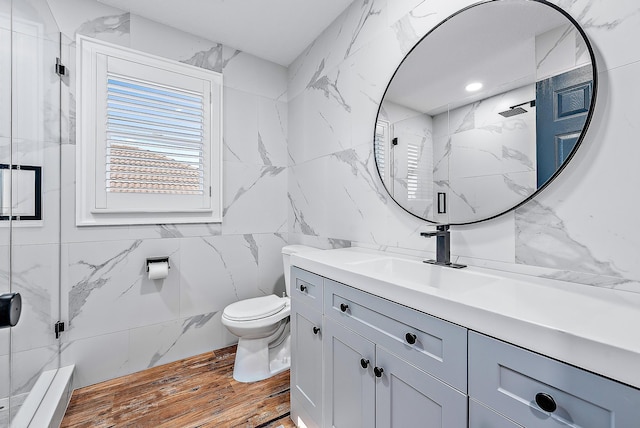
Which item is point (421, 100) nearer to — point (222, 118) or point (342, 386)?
point (342, 386)

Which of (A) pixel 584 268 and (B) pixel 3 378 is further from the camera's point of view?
(B) pixel 3 378

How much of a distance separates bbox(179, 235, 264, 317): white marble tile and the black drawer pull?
86.2 inches

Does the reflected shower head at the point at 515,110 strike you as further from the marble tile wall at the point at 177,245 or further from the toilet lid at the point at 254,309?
the marble tile wall at the point at 177,245

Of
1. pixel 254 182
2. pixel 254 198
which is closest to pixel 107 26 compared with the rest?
pixel 254 182

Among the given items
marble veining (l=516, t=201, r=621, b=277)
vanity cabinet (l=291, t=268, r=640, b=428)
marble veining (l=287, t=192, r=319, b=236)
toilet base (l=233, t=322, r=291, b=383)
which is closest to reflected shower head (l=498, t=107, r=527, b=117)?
marble veining (l=516, t=201, r=621, b=277)

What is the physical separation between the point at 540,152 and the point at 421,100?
657mm

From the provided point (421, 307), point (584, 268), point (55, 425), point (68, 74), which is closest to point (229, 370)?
point (55, 425)

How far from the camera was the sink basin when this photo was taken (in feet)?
3.57

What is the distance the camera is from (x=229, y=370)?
2.05 meters

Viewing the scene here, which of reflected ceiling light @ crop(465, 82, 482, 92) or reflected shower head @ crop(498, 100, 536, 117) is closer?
reflected shower head @ crop(498, 100, 536, 117)

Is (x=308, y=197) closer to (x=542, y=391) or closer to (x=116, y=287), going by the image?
(x=116, y=287)

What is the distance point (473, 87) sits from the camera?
1.27 meters

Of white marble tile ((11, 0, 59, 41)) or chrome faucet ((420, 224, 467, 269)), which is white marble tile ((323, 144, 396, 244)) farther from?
white marble tile ((11, 0, 59, 41))

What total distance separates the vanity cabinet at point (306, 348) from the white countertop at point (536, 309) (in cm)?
20
